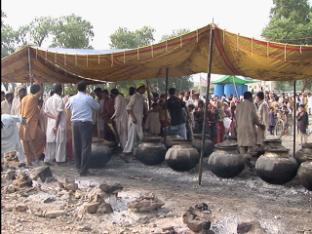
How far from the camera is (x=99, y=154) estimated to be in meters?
8.87

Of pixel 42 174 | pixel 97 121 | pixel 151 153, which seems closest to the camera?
pixel 42 174

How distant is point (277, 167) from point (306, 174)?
557 millimetres

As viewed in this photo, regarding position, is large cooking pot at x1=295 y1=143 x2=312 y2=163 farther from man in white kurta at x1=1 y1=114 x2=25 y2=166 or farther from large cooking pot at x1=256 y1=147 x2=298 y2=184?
man in white kurta at x1=1 y1=114 x2=25 y2=166

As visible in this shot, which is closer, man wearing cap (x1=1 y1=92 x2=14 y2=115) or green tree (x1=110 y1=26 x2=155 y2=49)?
man wearing cap (x1=1 y1=92 x2=14 y2=115)

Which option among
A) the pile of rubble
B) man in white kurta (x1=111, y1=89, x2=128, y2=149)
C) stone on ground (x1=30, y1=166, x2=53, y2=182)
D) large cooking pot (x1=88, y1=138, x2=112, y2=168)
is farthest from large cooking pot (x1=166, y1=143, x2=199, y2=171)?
man in white kurta (x1=111, y1=89, x2=128, y2=149)

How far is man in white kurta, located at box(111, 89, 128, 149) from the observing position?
10779 mm

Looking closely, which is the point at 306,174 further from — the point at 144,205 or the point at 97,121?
the point at 97,121

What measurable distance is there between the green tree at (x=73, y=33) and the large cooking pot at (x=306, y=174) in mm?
18389

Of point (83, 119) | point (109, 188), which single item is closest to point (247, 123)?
point (83, 119)

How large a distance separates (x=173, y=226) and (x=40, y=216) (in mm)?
1919

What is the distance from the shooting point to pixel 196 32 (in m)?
7.07

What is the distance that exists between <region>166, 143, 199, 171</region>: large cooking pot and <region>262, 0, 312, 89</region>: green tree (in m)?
11.9

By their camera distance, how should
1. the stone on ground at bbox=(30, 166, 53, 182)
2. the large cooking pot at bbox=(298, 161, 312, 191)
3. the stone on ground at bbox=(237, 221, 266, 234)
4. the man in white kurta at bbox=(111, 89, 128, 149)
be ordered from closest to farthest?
the stone on ground at bbox=(237, 221, 266, 234) → the large cooking pot at bbox=(298, 161, 312, 191) → the stone on ground at bbox=(30, 166, 53, 182) → the man in white kurta at bbox=(111, 89, 128, 149)

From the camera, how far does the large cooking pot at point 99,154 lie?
8828mm
